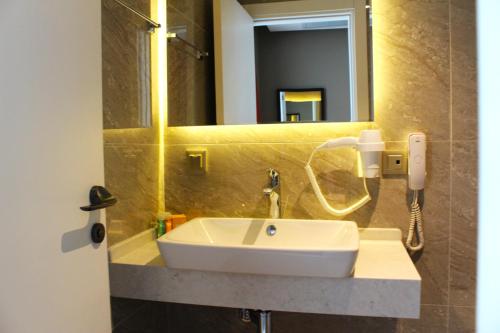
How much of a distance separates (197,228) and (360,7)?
110cm

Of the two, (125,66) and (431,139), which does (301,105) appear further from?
(125,66)

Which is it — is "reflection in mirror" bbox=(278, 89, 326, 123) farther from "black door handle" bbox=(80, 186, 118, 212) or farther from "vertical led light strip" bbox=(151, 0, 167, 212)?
"black door handle" bbox=(80, 186, 118, 212)

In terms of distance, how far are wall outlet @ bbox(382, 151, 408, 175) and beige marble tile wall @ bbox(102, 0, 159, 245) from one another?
97 centimetres

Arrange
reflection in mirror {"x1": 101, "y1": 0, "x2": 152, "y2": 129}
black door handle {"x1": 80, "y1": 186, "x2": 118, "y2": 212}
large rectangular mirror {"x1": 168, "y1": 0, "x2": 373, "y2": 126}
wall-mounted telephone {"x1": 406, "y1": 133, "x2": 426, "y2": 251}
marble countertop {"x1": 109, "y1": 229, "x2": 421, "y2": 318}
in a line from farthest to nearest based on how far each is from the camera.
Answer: large rectangular mirror {"x1": 168, "y1": 0, "x2": 373, "y2": 126} → wall-mounted telephone {"x1": 406, "y1": 133, "x2": 426, "y2": 251} → reflection in mirror {"x1": 101, "y1": 0, "x2": 152, "y2": 129} → marble countertop {"x1": 109, "y1": 229, "x2": 421, "y2": 318} → black door handle {"x1": 80, "y1": 186, "x2": 118, "y2": 212}

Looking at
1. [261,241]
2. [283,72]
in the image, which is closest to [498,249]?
[261,241]

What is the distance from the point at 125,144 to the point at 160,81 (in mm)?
429

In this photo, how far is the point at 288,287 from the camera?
112 centimetres

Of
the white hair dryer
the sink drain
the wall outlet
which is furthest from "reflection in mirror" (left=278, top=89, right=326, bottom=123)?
the sink drain

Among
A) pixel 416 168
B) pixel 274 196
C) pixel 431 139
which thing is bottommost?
pixel 274 196

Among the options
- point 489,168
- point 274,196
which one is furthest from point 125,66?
point 489,168

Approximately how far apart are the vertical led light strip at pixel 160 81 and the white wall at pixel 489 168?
1263mm

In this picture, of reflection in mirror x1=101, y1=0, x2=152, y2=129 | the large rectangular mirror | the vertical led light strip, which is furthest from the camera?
the vertical led light strip

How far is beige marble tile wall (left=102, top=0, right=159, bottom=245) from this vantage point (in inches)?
50.6

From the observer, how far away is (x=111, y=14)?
1.29 meters
